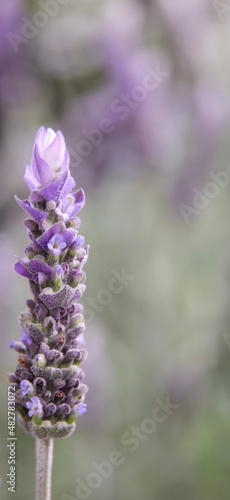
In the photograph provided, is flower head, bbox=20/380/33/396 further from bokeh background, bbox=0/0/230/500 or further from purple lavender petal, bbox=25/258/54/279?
bokeh background, bbox=0/0/230/500

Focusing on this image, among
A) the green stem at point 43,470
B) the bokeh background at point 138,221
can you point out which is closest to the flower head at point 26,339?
the green stem at point 43,470

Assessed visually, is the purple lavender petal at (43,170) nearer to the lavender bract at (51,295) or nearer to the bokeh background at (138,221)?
the lavender bract at (51,295)

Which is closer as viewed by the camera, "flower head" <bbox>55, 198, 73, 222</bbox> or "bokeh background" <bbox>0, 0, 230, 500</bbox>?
"flower head" <bbox>55, 198, 73, 222</bbox>

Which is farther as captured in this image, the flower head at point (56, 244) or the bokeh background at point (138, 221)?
the bokeh background at point (138, 221)

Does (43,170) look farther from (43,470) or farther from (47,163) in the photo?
(43,470)

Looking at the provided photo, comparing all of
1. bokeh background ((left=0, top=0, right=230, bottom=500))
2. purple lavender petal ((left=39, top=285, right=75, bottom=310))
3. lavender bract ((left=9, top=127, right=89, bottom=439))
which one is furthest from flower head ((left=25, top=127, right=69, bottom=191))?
bokeh background ((left=0, top=0, right=230, bottom=500))

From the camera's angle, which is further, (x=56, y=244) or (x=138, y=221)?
(x=138, y=221)

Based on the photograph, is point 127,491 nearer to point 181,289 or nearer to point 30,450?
point 30,450

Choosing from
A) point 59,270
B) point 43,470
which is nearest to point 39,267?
point 59,270
